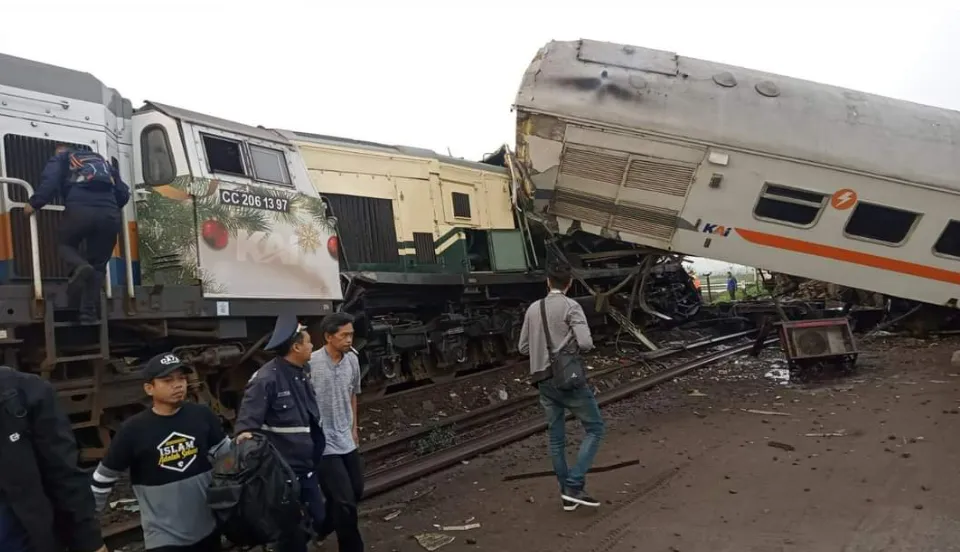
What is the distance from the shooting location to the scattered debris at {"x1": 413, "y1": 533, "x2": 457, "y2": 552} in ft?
14.9

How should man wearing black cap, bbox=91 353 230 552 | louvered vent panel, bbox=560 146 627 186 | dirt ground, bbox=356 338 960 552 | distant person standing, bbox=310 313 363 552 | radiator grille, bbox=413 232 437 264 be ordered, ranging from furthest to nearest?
radiator grille, bbox=413 232 437 264, louvered vent panel, bbox=560 146 627 186, dirt ground, bbox=356 338 960 552, distant person standing, bbox=310 313 363 552, man wearing black cap, bbox=91 353 230 552

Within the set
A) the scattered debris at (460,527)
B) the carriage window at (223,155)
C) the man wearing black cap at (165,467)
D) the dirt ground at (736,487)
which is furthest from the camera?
the carriage window at (223,155)

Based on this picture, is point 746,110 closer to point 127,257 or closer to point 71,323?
point 127,257

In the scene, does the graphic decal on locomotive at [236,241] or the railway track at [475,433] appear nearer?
the railway track at [475,433]

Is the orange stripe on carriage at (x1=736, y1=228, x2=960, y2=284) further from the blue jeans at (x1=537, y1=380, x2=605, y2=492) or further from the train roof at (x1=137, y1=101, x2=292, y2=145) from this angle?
the train roof at (x1=137, y1=101, x2=292, y2=145)

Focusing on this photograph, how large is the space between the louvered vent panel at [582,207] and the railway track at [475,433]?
7.93ft

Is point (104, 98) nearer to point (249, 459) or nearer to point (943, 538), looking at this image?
point (249, 459)

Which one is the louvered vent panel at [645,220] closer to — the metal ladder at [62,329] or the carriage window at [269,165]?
the carriage window at [269,165]

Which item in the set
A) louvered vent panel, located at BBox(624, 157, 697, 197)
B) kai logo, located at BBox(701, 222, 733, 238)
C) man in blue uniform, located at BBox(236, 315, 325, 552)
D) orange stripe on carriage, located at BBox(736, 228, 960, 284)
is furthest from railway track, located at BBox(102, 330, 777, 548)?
louvered vent panel, located at BBox(624, 157, 697, 197)

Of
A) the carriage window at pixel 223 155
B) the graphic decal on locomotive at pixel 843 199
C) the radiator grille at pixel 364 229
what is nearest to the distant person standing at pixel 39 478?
the carriage window at pixel 223 155

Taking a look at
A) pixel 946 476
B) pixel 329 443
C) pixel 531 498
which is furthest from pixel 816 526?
pixel 329 443

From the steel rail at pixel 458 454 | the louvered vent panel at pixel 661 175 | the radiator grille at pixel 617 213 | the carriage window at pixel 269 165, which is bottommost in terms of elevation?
the steel rail at pixel 458 454

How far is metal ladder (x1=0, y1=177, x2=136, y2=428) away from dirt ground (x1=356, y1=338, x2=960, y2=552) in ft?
7.84

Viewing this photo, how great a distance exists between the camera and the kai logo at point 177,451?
118 inches
